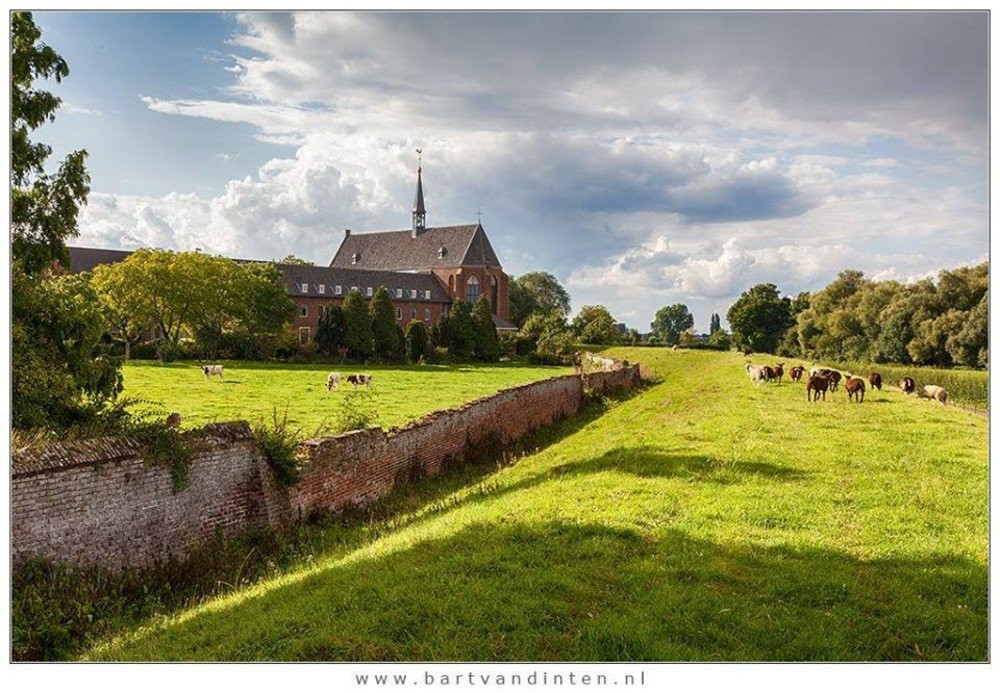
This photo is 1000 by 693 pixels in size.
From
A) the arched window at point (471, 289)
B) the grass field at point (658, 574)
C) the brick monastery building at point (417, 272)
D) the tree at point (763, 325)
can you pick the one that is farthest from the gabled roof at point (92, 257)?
the grass field at point (658, 574)

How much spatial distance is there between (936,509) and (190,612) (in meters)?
8.99

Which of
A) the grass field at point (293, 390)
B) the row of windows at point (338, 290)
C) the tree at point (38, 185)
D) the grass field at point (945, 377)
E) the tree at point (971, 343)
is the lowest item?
the grass field at point (293, 390)

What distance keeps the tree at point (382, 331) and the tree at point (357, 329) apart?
16.0 inches

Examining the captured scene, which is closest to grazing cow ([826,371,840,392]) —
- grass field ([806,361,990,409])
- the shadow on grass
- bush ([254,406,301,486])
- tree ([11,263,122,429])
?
grass field ([806,361,990,409])

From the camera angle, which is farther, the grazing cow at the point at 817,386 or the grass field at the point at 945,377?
the grazing cow at the point at 817,386

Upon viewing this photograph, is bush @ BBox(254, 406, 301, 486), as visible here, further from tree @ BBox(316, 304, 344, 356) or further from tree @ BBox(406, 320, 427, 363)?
tree @ BBox(406, 320, 427, 363)

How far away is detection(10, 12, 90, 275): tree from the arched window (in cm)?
8609

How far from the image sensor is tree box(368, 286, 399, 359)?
59875mm

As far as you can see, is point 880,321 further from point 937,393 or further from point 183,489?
point 183,489

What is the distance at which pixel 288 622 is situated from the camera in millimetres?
6703

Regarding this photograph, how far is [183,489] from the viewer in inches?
401

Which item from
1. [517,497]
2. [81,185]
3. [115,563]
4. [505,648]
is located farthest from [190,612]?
[81,185]

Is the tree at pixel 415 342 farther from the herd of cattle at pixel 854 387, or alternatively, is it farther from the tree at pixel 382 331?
the herd of cattle at pixel 854 387

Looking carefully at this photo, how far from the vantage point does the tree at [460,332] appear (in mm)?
65562
